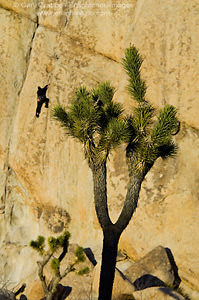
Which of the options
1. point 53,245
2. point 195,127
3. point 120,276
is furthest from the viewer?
point 195,127

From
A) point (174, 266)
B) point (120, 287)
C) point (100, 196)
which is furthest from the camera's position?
point (174, 266)

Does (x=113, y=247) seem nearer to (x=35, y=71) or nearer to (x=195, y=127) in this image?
(x=195, y=127)

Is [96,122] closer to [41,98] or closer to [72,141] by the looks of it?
[72,141]

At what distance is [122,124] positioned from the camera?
9.02 metres

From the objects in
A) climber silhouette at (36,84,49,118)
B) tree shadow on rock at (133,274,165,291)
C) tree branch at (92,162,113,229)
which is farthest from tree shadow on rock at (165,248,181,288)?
climber silhouette at (36,84,49,118)

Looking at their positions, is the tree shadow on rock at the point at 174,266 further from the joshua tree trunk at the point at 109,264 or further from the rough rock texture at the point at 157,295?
the joshua tree trunk at the point at 109,264

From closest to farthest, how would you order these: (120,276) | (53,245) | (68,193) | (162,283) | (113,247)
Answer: (113,247), (53,245), (120,276), (162,283), (68,193)

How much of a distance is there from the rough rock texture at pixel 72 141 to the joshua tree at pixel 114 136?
14.6 ft

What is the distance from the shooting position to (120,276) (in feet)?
37.9

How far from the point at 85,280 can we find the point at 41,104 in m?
6.99

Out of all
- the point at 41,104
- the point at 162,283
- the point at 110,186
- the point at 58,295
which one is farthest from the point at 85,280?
the point at 41,104

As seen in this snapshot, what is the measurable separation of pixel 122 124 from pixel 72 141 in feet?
Answer: 23.5

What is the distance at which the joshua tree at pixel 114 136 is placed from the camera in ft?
29.8

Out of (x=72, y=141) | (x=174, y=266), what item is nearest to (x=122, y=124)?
(x=174, y=266)
